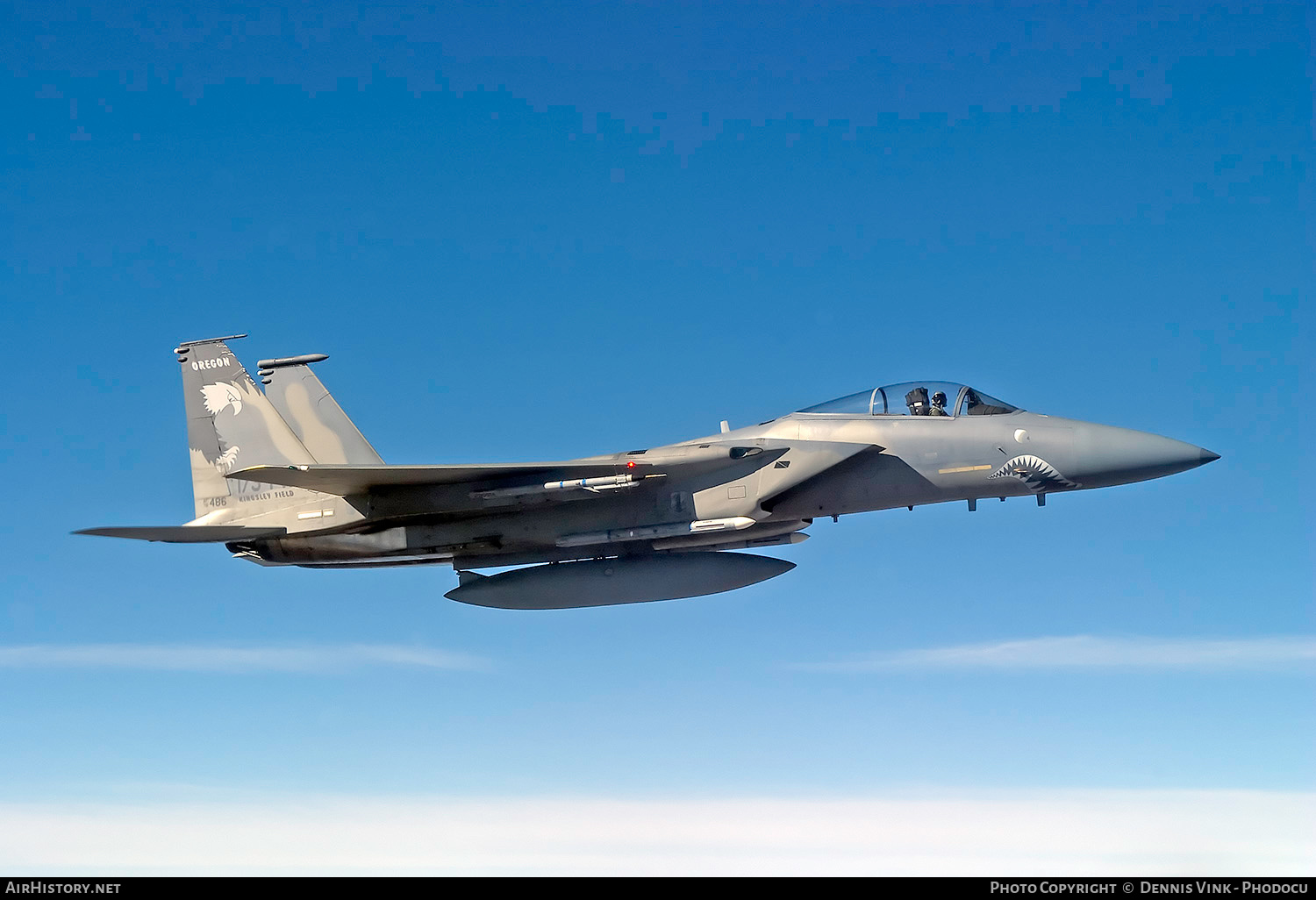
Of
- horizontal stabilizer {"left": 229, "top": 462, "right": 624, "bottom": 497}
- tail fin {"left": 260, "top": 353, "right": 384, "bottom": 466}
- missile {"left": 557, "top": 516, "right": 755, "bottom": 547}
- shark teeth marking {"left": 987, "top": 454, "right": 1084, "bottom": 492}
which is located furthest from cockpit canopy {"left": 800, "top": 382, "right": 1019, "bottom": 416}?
tail fin {"left": 260, "top": 353, "right": 384, "bottom": 466}

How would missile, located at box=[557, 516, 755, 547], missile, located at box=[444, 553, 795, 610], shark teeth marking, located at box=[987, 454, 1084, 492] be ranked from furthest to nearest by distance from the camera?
1. missile, located at box=[444, 553, 795, 610]
2. missile, located at box=[557, 516, 755, 547]
3. shark teeth marking, located at box=[987, 454, 1084, 492]

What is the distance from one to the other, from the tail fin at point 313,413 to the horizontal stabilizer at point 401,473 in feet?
10.5

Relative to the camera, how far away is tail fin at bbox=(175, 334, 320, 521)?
18156mm

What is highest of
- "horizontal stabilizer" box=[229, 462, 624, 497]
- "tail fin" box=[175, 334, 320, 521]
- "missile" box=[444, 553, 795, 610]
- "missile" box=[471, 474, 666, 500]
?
"tail fin" box=[175, 334, 320, 521]

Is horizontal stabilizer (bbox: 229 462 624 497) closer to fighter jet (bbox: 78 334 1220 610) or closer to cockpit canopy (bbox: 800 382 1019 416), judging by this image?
fighter jet (bbox: 78 334 1220 610)

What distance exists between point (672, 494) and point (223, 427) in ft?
26.2

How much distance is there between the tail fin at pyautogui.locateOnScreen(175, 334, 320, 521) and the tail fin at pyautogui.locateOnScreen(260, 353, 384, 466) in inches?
14.9

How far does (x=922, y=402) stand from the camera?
15703 millimetres

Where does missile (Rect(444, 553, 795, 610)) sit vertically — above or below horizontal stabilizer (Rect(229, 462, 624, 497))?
below

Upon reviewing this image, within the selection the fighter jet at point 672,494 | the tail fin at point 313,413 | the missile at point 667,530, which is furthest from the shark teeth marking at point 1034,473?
the tail fin at point 313,413

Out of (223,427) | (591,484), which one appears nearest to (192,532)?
(223,427)

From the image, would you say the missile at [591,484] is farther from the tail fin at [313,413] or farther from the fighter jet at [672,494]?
the tail fin at [313,413]
